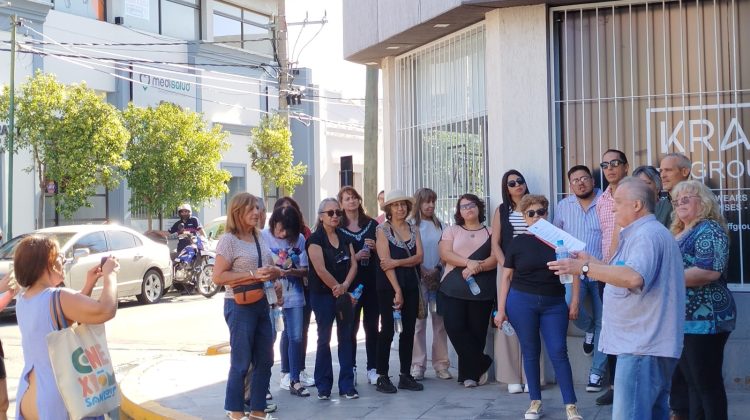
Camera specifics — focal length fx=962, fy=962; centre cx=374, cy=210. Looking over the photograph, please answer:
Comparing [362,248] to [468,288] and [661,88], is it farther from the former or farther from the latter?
[661,88]

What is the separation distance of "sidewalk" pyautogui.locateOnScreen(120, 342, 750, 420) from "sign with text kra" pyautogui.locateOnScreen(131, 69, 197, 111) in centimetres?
2250

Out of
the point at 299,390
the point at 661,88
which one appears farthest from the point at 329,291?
the point at 661,88

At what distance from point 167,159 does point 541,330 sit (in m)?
21.8

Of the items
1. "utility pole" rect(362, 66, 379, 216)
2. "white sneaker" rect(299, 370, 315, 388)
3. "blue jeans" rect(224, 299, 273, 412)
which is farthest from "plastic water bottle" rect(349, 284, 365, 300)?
"utility pole" rect(362, 66, 379, 216)

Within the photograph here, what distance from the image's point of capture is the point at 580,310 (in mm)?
8273

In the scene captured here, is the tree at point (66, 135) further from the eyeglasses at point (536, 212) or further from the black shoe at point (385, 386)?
the eyeglasses at point (536, 212)

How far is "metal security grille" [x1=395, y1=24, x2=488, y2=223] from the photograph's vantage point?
10.0 metres

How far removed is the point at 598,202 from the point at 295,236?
2769 millimetres

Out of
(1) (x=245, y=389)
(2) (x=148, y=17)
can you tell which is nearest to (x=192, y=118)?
(2) (x=148, y=17)

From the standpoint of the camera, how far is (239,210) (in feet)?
24.7

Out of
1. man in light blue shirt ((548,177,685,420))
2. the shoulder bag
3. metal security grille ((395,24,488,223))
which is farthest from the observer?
metal security grille ((395,24,488,223))

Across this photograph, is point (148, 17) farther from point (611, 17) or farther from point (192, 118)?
point (611, 17)

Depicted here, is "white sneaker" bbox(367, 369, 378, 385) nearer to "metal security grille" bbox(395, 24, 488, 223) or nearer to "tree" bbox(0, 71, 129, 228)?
"metal security grille" bbox(395, 24, 488, 223)

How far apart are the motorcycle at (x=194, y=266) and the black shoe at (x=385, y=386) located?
11811mm
